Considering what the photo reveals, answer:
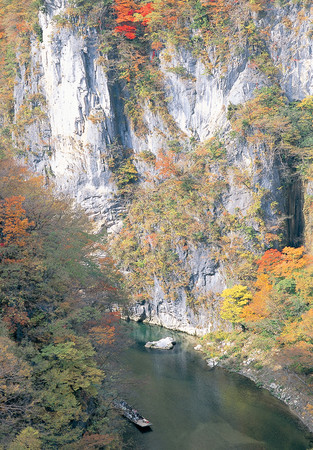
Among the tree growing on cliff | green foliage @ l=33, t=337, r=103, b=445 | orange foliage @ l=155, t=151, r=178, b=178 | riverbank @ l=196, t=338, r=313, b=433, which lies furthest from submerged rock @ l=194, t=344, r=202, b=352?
green foliage @ l=33, t=337, r=103, b=445

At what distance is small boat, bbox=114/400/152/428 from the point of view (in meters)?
16.8

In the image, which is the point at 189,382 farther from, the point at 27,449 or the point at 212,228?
the point at 27,449

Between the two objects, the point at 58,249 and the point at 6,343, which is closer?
the point at 6,343

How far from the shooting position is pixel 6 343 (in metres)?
10.9

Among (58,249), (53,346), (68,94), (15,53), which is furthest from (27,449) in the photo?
(15,53)

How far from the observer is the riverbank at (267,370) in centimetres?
1814

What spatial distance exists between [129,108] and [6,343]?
92.9 feet

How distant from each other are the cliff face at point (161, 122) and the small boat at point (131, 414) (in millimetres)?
10496

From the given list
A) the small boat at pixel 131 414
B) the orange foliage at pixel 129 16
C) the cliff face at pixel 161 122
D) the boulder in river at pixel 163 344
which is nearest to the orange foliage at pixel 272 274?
the cliff face at pixel 161 122

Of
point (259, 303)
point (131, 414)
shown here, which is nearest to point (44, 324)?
point (131, 414)

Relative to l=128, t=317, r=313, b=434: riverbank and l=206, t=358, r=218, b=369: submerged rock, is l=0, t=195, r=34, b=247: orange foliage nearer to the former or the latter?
l=128, t=317, r=313, b=434: riverbank

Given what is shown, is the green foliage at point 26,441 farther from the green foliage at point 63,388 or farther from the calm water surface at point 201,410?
the calm water surface at point 201,410

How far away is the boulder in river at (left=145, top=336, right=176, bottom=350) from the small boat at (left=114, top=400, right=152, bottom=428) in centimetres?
807

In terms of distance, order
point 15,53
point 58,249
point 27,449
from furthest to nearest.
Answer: point 15,53, point 58,249, point 27,449
